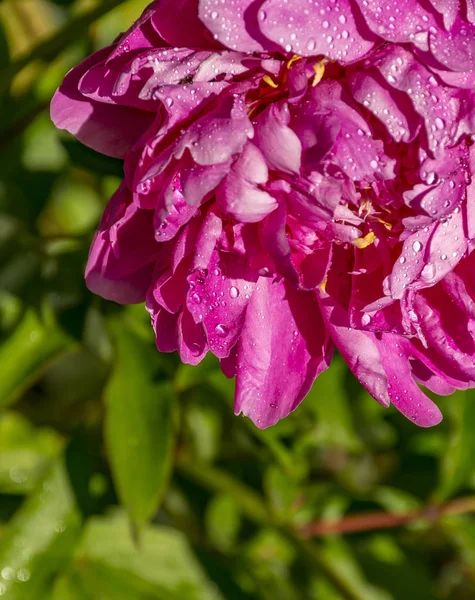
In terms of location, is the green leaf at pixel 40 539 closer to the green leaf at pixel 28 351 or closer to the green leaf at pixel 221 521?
the green leaf at pixel 28 351

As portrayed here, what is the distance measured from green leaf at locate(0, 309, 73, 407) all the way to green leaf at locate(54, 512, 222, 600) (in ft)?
0.88

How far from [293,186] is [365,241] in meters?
0.11

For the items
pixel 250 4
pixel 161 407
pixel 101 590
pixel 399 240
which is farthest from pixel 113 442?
pixel 250 4

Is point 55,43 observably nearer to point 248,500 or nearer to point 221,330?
point 221,330

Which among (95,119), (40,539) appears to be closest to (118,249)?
(95,119)

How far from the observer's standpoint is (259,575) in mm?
1374

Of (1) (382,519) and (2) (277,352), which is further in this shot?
(1) (382,519)

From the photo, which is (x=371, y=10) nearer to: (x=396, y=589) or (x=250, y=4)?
(x=250, y=4)

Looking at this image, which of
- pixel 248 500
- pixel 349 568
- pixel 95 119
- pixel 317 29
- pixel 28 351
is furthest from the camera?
pixel 349 568

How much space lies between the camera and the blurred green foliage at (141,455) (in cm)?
105

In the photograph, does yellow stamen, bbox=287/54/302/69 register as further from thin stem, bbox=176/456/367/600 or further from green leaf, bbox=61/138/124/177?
thin stem, bbox=176/456/367/600

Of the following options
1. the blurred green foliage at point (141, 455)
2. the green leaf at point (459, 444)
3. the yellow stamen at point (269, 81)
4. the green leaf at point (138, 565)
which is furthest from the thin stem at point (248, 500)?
the yellow stamen at point (269, 81)

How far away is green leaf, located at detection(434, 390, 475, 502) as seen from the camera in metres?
1.17

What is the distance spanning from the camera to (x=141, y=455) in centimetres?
101
